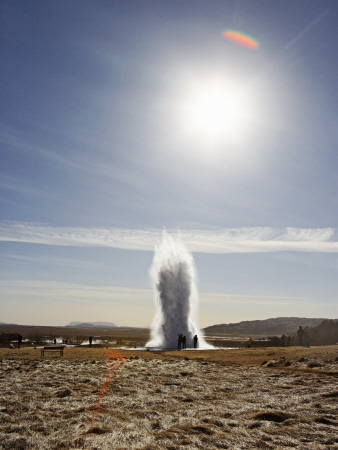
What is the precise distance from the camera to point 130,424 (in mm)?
7297

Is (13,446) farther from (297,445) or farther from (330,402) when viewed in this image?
(330,402)

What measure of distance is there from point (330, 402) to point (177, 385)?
5590mm

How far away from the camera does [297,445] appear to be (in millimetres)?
5852

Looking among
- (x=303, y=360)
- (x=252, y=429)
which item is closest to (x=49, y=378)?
(x=252, y=429)

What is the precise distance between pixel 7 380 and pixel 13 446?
8798mm

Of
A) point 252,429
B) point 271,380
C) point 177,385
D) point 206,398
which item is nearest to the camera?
point 252,429

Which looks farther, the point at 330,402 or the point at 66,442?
the point at 330,402

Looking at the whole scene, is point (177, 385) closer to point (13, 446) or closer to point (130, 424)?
point (130, 424)

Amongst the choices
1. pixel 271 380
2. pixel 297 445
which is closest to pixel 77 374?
pixel 271 380

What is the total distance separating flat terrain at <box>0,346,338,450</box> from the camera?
20.1 ft

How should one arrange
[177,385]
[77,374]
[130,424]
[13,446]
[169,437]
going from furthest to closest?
[77,374]
[177,385]
[130,424]
[169,437]
[13,446]

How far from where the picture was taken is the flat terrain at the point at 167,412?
612 centimetres

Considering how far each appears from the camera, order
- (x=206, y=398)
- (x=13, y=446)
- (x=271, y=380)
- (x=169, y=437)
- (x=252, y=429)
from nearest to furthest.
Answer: (x=13, y=446)
(x=169, y=437)
(x=252, y=429)
(x=206, y=398)
(x=271, y=380)

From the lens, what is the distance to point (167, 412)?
28.2ft
